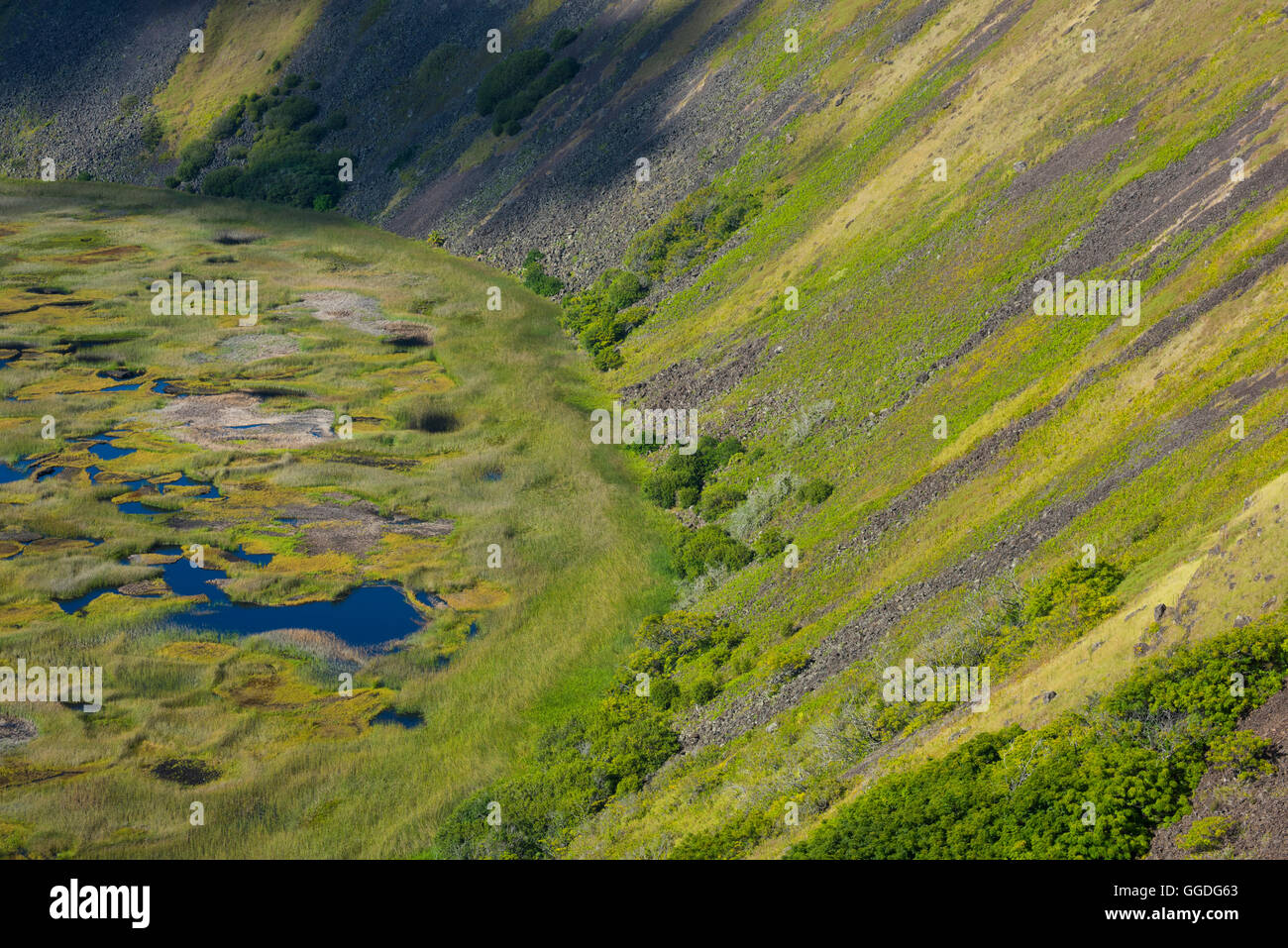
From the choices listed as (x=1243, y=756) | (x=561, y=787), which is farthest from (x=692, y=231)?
(x=1243, y=756)

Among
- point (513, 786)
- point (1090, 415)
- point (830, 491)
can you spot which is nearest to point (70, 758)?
point (513, 786)

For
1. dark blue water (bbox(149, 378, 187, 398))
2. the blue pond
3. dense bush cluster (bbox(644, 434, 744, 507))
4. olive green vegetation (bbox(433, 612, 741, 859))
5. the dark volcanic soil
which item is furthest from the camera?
dark blue water (bbox(149, 378, 187, 398))

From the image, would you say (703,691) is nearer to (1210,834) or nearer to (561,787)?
(561,787)

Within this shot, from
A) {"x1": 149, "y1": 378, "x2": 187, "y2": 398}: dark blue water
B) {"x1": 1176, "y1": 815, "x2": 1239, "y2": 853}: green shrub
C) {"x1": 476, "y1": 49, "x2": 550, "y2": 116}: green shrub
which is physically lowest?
{"x1": 1176, "y1": 815, "x2": 1239, "y2": 853}: green shrub

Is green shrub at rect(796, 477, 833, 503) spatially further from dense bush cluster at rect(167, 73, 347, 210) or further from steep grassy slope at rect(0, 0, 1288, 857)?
dense bush cluster at rect(167, 73, 347, 210)

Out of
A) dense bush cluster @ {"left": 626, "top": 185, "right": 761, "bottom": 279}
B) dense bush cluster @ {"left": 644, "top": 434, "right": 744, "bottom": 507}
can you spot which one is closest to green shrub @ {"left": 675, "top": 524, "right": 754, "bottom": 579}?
dense bush cluster @ {"left": 644, "top": 434, "right": 744, "bottom": 507}
